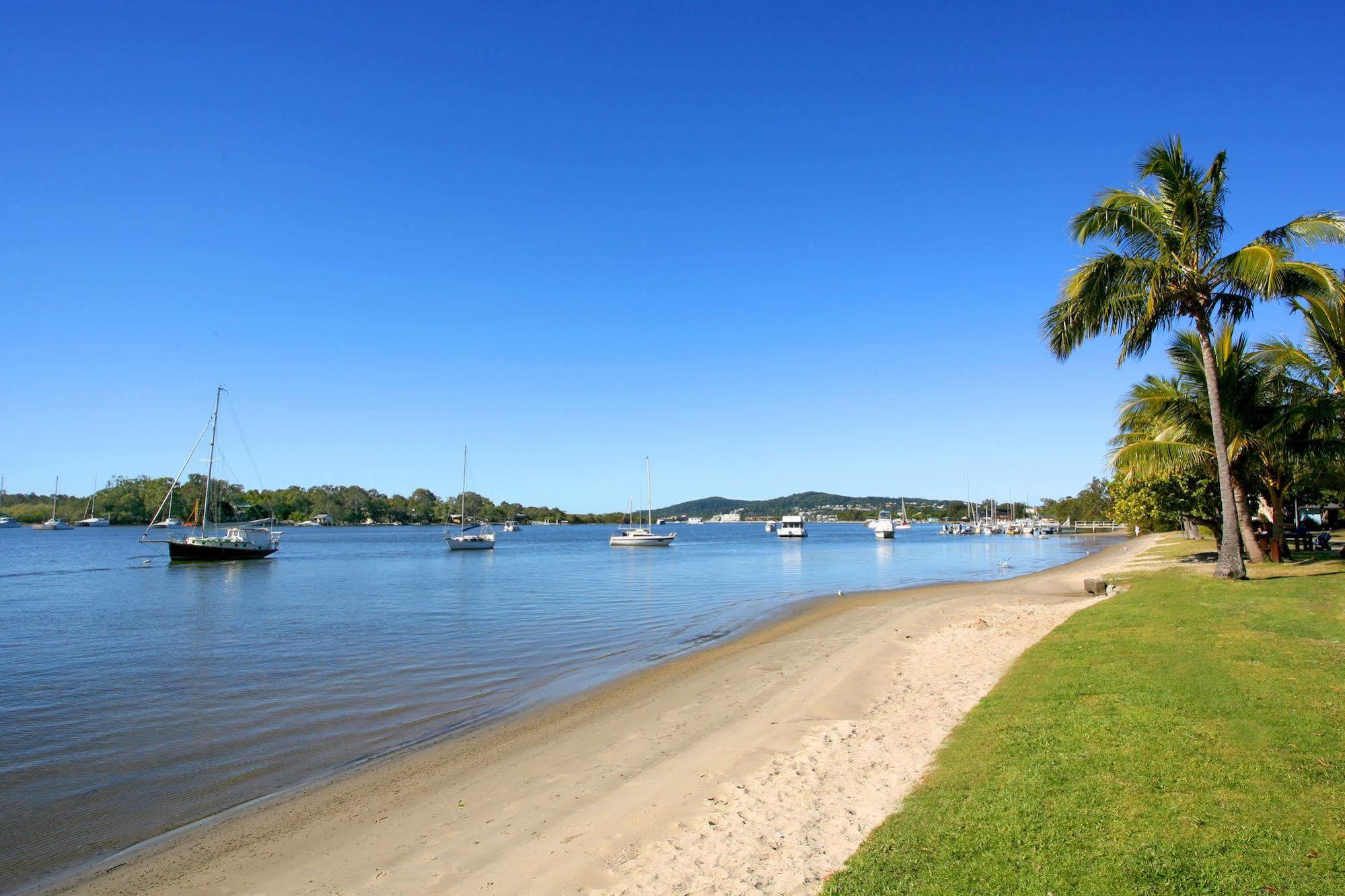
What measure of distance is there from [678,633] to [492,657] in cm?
585

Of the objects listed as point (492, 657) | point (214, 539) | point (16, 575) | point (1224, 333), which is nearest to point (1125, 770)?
point (492, 657)

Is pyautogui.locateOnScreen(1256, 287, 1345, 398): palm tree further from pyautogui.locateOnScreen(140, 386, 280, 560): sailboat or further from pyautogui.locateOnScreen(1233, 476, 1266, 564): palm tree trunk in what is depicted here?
pyautogui.locateOnScreen(140, 386, 280, 560): sailboat

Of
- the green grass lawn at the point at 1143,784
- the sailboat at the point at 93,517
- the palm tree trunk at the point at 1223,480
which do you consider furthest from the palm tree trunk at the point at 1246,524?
the sailboat at the point at 93,517

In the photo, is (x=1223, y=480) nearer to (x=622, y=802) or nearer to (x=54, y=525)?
(x=622, y=802)

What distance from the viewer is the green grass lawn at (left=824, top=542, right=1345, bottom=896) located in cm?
428

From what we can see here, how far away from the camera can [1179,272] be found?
1689cm

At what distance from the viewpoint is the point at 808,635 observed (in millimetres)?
18984

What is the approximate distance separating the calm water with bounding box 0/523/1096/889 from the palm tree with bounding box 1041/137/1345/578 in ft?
43.7

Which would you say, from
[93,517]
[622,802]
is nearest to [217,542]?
[622,802]

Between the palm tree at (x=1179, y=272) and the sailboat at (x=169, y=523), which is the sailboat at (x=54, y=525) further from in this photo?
the palm tree at (x=1179, y=272)

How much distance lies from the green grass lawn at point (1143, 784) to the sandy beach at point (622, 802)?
72 cm

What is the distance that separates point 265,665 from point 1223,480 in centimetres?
2331

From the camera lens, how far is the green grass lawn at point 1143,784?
4281mm

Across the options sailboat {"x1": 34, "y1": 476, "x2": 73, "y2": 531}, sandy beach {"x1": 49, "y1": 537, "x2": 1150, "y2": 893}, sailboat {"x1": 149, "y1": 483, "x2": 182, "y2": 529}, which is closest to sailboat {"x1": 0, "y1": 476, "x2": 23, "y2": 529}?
sailboat {"x1": 34, "y1": 476, "x2": 73, "y2": 531}
